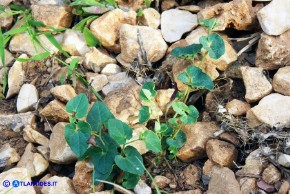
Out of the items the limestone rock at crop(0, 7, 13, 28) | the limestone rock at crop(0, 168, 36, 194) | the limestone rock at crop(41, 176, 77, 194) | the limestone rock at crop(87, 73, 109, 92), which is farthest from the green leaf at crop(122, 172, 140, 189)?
the limestone rock at crop(0, 7, 13, 28)

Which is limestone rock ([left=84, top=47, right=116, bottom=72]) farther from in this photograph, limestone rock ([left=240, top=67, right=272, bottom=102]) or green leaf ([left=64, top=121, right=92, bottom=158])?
limestone rock ([left=240, top=67, right=272, bottom=102])

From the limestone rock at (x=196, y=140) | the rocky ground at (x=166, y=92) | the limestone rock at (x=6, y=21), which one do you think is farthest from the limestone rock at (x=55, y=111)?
the limestone rock at (x=6, y=21)

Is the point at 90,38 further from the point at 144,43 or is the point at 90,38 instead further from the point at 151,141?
the point at 151,141

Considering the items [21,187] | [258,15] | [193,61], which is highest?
[258,15]

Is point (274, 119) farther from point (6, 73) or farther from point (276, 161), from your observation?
point (6, 73)

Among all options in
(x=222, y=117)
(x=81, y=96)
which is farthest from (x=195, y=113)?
(x=81, y=96)

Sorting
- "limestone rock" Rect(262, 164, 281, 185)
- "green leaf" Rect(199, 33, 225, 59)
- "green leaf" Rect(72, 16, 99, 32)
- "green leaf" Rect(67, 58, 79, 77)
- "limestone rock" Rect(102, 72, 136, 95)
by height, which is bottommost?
"limestone rock" Rect(262, 164, 281, 185)
